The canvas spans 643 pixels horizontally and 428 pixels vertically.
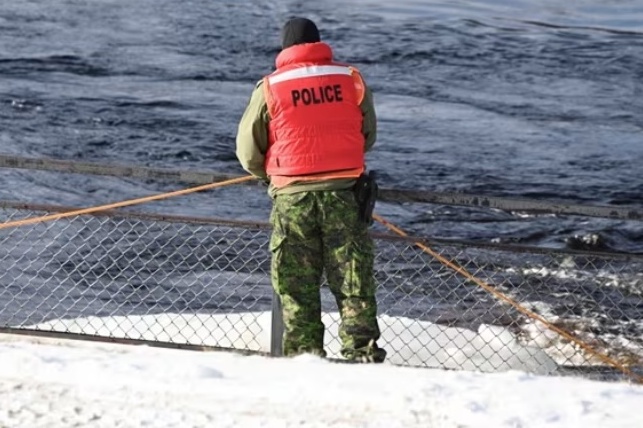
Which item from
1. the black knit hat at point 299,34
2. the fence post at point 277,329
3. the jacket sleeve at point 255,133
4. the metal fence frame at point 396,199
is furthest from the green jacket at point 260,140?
the fence post at point 277,329

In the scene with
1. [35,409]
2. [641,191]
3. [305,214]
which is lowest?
[641,191]

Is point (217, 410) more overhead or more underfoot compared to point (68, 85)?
more overhead

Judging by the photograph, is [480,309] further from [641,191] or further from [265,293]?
[641,191]

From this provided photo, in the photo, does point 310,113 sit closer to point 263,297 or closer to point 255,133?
point 255,133

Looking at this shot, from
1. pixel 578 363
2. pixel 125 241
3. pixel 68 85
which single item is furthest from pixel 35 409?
pixel 68 85

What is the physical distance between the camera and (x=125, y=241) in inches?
527

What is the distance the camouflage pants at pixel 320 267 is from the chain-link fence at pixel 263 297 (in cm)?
199

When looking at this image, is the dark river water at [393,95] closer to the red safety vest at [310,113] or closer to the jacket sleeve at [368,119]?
the jacket sleeve at [368,119]

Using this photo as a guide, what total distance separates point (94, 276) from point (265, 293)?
161cm

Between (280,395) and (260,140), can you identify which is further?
(260,140)

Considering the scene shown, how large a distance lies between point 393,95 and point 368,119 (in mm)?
14293

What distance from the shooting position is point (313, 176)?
6.77m

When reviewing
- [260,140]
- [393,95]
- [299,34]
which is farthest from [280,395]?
[393,95]

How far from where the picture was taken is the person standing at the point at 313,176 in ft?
22.1
